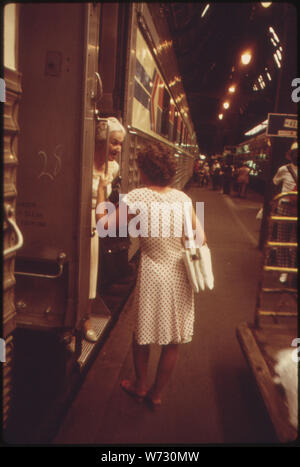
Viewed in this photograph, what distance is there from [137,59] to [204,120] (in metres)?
46.8

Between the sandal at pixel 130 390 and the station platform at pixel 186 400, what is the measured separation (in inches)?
1.4

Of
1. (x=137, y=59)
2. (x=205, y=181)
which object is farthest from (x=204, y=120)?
(x=137, y=59)

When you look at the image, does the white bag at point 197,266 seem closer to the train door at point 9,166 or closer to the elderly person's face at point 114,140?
the train door at point 9,166

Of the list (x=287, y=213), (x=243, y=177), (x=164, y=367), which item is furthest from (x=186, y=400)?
(x=243, y=177)

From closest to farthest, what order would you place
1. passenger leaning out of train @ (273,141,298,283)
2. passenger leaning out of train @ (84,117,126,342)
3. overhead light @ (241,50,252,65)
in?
passenger leaning out of train @ (84,117,126,342) → passenger leaning out of train @ (273,141,298,283) → overhead light @ (241,50,252,65)

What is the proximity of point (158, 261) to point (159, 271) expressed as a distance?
0.22ft

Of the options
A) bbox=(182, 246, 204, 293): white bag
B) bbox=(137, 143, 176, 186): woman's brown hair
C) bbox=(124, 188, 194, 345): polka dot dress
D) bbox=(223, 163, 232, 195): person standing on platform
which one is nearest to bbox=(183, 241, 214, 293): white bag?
bbox=(182, 246, 204, 293): white bag

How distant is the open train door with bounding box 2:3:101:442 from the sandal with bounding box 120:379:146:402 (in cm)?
50

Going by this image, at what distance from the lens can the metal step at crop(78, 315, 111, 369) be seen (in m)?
3.31

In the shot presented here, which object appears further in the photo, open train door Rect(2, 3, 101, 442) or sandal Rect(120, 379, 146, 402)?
sandal Rect(120, 379, 146, 402)

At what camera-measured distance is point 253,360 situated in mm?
2664

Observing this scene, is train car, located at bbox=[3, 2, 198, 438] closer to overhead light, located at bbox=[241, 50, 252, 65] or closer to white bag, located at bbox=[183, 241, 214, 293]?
white bag, located at bbox=[183, 241, 214, 293]

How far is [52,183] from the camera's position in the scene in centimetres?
260
